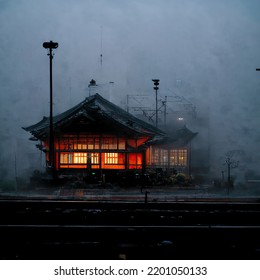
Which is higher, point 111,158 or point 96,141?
point 96,141

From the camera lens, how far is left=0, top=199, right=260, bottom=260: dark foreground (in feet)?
29.6

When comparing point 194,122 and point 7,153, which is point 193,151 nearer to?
point 194,122

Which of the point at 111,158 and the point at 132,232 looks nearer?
the point at 132,232

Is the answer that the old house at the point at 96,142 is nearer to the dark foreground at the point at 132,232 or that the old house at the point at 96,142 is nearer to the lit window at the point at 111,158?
the lit window at the point at 111,158

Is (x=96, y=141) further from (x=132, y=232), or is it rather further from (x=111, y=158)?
(x=132, y=232)

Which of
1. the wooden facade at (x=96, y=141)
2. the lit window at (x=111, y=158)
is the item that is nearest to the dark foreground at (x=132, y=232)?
the wooden facade at (x=96, y=141)

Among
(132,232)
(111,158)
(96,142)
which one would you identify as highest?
(96,142)

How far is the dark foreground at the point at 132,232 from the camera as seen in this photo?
9023 mm

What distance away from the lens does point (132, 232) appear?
32.4ft

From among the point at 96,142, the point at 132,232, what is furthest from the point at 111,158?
the point at 132,232

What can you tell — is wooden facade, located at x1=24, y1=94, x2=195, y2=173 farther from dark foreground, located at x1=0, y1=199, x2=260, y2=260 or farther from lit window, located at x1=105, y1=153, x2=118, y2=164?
dark foreground, located at x1=0, y1=199, x2=260, y2=260

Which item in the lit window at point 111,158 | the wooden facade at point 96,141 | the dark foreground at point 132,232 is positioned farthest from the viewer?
the lit window at point 111,158

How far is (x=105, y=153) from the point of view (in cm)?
2770

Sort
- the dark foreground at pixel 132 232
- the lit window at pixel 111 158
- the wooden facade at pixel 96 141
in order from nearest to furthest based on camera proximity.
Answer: the dark foreground at pixel 132 232, the wooden facade at pixel 96 141, the lit window at pixel 111 158
